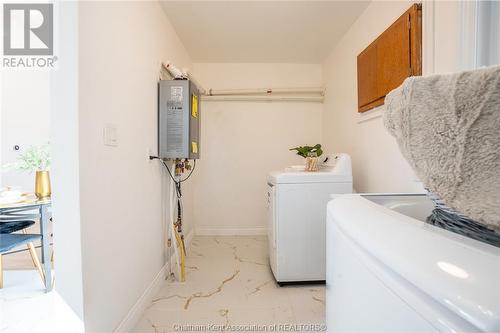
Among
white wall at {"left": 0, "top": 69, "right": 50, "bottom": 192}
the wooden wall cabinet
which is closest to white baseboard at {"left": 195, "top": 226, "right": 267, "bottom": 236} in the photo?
the wooden wall cabinet

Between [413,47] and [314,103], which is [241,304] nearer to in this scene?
[413,47]

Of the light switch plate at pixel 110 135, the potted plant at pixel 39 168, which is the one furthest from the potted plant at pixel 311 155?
the potted plant at pixel 39 168

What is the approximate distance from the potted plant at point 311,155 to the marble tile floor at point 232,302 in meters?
0.98

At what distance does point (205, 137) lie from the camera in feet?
10.5

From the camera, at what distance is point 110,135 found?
4.12ft

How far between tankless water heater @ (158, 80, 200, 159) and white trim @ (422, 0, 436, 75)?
1556 mm

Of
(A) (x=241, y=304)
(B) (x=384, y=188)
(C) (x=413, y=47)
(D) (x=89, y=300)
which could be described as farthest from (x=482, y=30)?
(D) (x=89, y=300)

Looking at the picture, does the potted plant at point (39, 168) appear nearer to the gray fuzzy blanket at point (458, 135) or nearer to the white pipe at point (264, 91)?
the white pipe at point (264, 91)

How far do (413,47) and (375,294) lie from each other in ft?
5.08

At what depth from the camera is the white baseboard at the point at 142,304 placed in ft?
4.53

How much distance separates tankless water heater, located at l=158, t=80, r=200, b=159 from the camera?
6.14ft

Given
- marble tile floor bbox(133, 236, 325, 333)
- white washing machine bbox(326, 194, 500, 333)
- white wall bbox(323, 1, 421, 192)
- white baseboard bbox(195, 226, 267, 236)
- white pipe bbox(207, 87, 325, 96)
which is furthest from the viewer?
white baseboard bbox(195, 226, 267, 236)

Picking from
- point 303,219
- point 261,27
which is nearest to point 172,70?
point 261,27

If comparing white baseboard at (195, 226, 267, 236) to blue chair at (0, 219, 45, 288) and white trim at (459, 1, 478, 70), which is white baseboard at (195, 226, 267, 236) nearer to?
blue chair at (0, 219, 45, 288)
